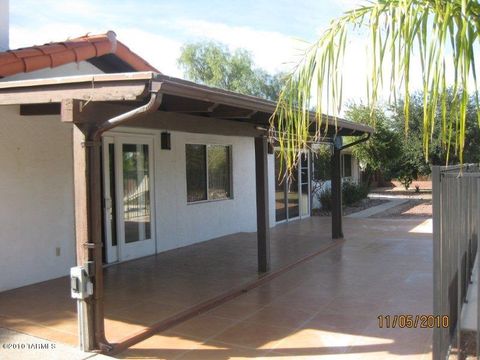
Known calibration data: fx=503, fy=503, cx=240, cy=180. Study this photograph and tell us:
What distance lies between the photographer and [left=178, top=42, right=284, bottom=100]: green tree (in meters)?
39.4

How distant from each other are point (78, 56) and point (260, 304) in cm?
453

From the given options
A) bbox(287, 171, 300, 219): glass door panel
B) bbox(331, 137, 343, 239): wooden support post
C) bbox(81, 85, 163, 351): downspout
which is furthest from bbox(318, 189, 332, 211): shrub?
bbox(81, 85, 163, 351): downspout

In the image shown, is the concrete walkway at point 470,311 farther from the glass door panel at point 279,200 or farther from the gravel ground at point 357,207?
the gravel ground at point 357,207

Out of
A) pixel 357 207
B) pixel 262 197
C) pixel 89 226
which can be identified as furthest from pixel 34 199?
pixel 357 207

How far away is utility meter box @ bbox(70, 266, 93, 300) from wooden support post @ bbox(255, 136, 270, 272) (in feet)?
12.5

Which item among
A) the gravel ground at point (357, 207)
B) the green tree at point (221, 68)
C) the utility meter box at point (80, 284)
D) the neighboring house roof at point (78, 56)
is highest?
the green tree at point (221, 68)

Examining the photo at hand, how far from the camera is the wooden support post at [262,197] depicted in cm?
783

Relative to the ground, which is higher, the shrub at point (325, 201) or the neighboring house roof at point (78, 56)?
the neighboring house roof at point (78, 56)

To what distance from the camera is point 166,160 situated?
32.3 feet

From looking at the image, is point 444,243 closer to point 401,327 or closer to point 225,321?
point 401,327

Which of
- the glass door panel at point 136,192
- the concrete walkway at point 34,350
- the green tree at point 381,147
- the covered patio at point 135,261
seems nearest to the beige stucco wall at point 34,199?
the covered patio at point 135,261

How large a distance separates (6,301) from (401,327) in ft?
15.3

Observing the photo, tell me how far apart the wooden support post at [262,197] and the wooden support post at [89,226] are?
11.7 ft

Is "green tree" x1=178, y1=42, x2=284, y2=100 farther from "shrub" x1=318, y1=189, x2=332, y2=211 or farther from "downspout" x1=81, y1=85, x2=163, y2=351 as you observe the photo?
"downspout" x1=81, y1=85, x2=163, y2=351
